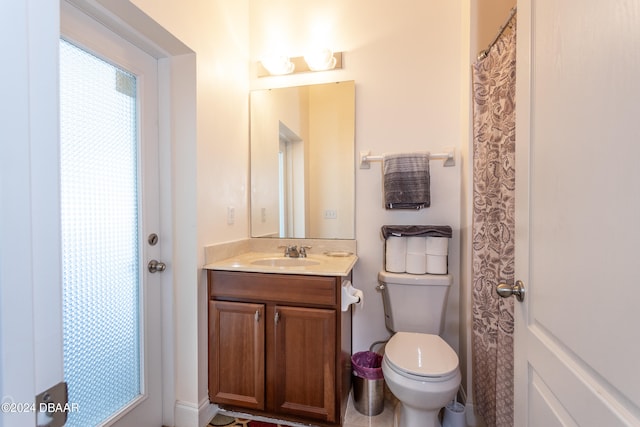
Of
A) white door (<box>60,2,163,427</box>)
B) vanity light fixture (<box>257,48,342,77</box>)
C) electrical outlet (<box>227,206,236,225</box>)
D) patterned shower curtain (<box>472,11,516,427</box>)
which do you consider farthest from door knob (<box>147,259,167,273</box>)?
patterned shower curtain (<box>472,11,516,427</box>)

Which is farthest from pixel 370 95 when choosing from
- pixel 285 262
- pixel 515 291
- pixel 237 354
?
pixel 237 354

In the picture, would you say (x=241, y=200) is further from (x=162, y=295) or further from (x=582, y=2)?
(x=582, y=2)

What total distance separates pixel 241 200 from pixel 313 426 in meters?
1.43

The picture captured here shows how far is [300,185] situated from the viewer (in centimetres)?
208

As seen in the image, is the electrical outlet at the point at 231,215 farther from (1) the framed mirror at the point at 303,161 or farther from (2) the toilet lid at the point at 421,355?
(2) the toilet lid at the point at 421,355

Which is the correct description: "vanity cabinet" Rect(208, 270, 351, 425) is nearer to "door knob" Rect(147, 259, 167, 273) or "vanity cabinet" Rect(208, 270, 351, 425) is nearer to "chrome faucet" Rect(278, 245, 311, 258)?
"door knob" Rect(147, 259, 167, 273)

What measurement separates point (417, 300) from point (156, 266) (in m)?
1.47

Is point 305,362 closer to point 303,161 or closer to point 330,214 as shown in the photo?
point 330,214

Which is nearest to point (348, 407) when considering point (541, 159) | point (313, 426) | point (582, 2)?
point (313, 426)

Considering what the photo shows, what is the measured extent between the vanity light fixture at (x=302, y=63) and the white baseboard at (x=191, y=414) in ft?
7.07

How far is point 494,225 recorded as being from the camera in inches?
54.1

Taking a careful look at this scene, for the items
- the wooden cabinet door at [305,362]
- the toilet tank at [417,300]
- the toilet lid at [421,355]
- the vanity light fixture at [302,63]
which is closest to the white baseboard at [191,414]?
the wooden cabinet door at [305,362]

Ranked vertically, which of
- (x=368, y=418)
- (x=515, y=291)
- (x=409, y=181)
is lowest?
(x=368, y=418)

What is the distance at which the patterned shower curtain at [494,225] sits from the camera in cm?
124
